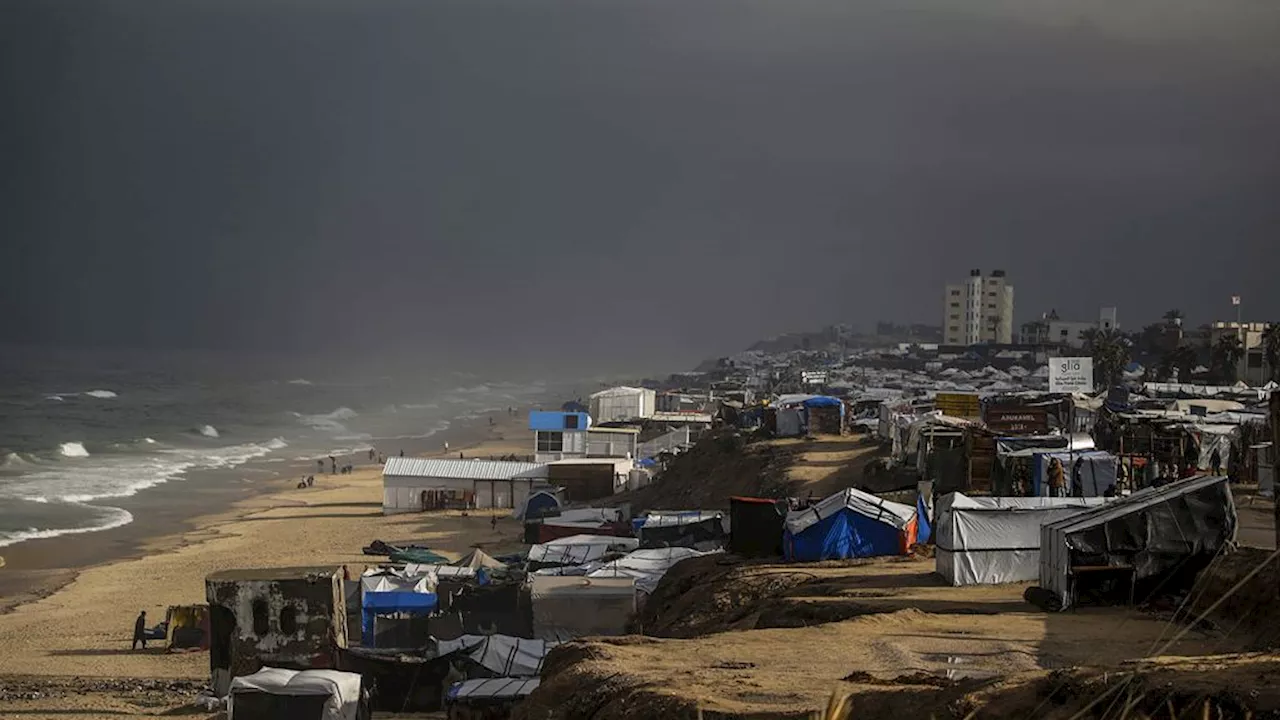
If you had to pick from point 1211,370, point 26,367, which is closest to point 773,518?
point 1211,370

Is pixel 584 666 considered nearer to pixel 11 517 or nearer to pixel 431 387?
pixel 11 517

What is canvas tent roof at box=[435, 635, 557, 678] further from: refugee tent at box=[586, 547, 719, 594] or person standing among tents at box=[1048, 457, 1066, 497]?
person standing among tents at box=[1048, 457, 1066, 497]

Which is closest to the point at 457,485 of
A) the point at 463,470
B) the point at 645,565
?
the point at 463,470

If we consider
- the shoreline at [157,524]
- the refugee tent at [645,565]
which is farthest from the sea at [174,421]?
the refugee tent at [645,565]

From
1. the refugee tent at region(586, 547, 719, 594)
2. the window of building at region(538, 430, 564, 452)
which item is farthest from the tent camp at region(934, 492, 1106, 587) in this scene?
Answer: the window of building at region(538, 430, 564, 452)

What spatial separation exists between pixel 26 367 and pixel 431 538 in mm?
170654

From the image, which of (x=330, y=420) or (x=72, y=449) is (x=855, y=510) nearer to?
(x=72, y=449)

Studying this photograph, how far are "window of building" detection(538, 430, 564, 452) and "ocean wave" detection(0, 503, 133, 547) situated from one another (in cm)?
1450

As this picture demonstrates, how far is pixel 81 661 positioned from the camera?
72.7 ft

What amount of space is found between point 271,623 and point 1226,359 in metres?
58.3

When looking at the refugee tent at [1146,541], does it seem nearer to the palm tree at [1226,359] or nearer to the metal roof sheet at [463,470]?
the metal roof sheet at [463,470]

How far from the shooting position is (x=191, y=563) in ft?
→ 110

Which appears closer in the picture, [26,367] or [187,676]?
[187,676]

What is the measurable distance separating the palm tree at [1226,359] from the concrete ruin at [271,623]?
55.3m
